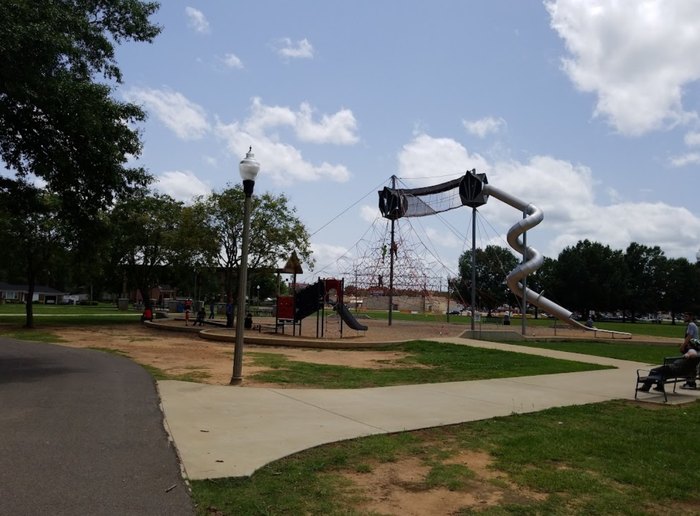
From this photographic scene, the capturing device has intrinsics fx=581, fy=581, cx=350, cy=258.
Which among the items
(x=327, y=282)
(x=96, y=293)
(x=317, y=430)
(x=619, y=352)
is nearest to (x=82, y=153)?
(x=317, y=430)

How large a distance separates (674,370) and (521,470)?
22.9ft

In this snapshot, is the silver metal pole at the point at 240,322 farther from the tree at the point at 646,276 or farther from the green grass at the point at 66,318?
the tree at the point at 646,276

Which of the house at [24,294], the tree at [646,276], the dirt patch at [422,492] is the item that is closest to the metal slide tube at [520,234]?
the dirt patch at [422,492]

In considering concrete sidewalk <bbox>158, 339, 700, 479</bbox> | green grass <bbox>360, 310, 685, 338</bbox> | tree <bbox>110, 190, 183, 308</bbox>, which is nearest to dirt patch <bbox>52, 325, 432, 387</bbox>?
concrete sidewalk <bbox>158, 339, 700, 479</bbox>

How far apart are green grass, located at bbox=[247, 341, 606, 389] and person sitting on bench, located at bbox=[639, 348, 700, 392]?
347 centimetres

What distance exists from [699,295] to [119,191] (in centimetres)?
10556

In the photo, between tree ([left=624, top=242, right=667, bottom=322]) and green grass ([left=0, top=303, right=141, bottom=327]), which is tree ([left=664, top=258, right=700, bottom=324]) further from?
green grass ([left=0, top=303, right=141, bottom=327])

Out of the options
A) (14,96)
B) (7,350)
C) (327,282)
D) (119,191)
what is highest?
(14,96)

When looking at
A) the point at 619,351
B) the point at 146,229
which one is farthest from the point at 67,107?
the point at 146,229

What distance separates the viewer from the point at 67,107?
12.3 meters

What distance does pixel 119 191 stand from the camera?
15.5 metres

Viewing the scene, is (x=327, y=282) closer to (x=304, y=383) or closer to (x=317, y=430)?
(x=304, y=383)

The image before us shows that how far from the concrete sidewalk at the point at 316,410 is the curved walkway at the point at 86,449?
0.36m

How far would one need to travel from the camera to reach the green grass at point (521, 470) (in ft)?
16.4
